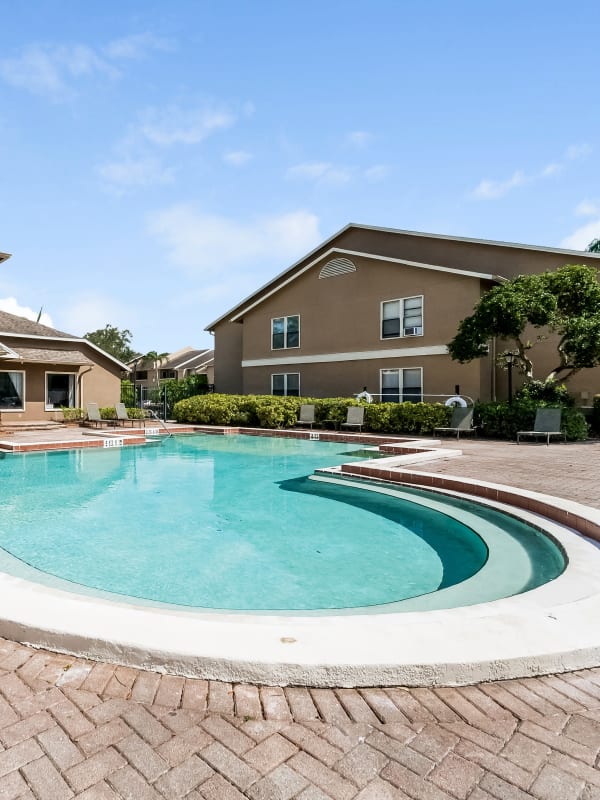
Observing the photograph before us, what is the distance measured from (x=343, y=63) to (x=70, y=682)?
14055 millimetres

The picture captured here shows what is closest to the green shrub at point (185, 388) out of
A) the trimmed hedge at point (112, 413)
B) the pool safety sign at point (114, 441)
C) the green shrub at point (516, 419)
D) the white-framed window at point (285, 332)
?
the trimmed hedge at point (112, 413)

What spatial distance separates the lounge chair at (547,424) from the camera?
13334 millimetres

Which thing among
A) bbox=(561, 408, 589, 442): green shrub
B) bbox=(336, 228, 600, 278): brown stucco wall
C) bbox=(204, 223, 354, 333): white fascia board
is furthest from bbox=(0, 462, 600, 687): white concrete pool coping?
bbox=(204, 223, 354, 333): white fascia board

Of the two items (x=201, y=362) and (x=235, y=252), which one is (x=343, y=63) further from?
(x=201, y=362)

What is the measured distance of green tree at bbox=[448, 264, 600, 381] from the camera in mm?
13984

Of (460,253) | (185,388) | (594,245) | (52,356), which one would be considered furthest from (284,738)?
(594,245)

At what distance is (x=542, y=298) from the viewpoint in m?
14.1

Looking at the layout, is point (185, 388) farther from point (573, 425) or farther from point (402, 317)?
point (573, 425)

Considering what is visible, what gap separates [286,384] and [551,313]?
12.5 m

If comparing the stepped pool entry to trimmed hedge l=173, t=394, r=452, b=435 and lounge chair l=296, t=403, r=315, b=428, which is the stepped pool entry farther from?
lounge chair l=296, t=403, r=315, b=428

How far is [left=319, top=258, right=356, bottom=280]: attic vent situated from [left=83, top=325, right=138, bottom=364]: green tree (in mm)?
59981

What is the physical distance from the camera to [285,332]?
78.5ft

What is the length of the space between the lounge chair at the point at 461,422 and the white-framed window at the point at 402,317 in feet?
15.1

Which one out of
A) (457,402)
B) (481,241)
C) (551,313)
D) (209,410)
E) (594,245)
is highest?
(594,245)
